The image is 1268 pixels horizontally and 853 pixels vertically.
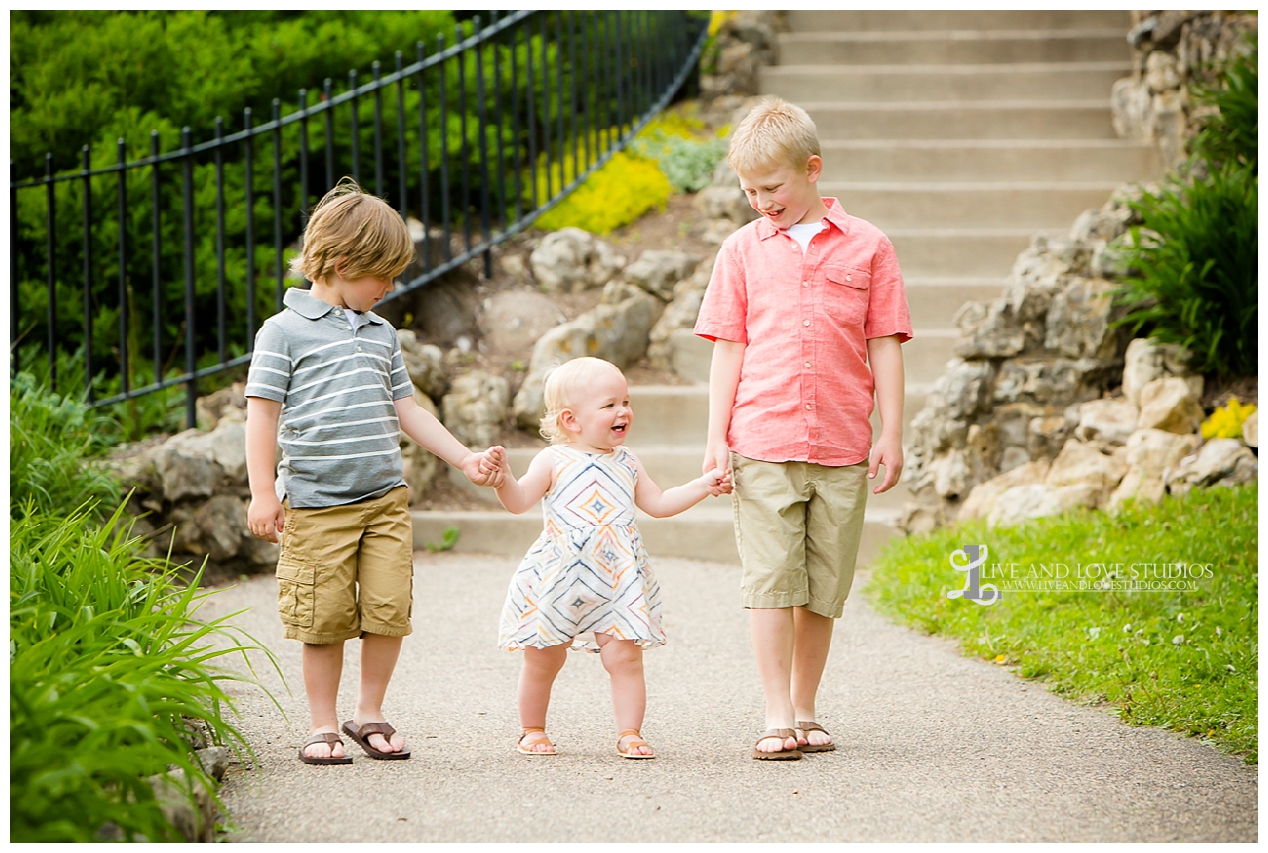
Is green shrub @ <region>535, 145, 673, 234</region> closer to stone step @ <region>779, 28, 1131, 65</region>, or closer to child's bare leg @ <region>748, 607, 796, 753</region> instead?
stone step @ <region>779, 28, 1131, 65</region>

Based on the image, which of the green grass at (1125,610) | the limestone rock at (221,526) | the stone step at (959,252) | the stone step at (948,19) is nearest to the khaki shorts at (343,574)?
the green grass at (1125,610)

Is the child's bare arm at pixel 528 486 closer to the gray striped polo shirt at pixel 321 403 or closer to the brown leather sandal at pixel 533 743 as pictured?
the gray striped polo shirt at pixel 321 403

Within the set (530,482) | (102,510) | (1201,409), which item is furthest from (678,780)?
(1201,409)

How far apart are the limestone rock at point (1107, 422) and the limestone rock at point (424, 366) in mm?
3162

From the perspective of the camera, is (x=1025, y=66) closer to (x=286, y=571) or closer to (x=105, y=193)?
(x=105, y=193)

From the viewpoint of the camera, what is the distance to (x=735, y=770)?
2.63 metres

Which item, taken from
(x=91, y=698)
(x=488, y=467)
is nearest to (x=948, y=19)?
(x=488, y=467)

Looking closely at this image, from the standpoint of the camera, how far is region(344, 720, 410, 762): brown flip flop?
2721mm

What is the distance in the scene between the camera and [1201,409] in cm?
498

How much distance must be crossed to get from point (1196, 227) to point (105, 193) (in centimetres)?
540

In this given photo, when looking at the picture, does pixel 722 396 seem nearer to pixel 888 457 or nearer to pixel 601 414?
pixel 601 414

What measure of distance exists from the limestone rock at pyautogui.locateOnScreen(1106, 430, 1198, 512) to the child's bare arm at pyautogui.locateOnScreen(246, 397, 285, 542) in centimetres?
350

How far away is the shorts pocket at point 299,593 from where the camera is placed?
2699mm

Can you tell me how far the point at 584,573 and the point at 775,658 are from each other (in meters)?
0.53
